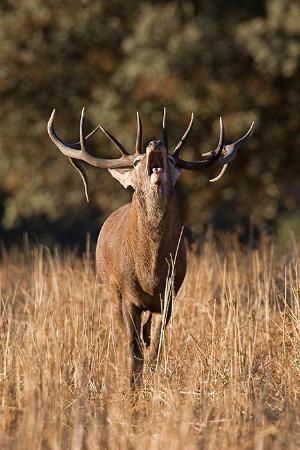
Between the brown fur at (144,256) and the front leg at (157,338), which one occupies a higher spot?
the brown fur at (144,256)

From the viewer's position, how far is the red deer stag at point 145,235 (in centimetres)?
853

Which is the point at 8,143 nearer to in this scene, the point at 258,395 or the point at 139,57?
the point at 139,57

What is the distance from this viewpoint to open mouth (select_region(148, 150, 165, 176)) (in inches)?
328

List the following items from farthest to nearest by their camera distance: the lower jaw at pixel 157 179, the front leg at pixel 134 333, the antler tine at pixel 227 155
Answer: the antler tine at pixel 227 155
the front leg at pixel 134 333
the lower jaw at pixel 157 179

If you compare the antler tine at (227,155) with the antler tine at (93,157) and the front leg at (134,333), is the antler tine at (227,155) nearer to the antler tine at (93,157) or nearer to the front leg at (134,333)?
the antler tine at (93,157)

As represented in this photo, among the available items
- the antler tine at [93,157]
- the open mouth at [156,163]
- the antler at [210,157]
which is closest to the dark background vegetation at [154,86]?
the antler at [210,157]

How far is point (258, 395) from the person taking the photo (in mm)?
7793

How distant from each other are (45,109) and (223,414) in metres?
14.8

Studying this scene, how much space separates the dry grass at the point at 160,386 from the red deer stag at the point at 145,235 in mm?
203

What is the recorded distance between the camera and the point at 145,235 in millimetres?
8898

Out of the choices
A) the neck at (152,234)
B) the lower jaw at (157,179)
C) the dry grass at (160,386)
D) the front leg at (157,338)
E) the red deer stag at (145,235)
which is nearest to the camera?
the dry grass at (160,386)

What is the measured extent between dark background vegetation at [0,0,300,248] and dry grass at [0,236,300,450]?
948 cm

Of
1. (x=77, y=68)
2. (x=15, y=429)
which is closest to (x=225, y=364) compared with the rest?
(x=15, y=429)

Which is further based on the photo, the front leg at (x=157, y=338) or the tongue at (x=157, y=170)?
the front leg at (x=157, y=338)
